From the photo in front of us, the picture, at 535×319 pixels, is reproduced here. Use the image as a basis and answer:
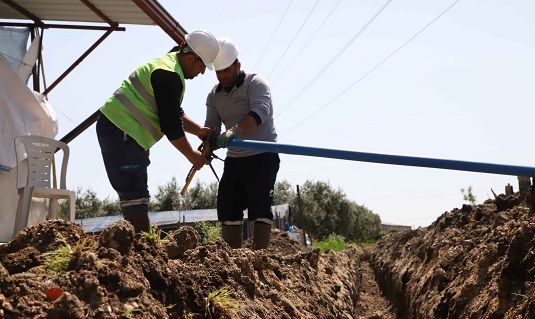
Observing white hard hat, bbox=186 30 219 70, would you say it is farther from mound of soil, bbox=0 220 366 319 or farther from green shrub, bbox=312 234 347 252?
green shrub, bbox=312 234 347 252

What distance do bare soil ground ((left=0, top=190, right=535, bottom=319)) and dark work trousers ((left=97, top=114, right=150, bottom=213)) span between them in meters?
0.90

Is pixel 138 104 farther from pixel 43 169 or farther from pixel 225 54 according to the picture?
pixel 43 169

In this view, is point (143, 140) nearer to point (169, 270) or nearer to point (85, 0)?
point (169, 270)

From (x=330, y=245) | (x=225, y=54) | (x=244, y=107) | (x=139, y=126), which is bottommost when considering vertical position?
(x=330, y=245)

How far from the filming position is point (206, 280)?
379 centimetres

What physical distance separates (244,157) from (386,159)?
1392 mm

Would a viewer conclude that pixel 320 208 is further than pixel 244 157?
Yes

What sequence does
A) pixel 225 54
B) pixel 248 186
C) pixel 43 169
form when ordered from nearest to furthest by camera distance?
pixel 225 54
pixel 248 186
pixel 43 169

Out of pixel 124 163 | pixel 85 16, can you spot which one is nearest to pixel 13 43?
pixel 85 16

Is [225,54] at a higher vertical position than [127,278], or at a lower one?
higher

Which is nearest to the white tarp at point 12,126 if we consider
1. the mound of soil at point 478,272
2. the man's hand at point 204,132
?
the man's hand at point 204,132

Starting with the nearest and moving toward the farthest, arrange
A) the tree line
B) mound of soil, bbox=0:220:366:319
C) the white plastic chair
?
mound of soil, bbox=0:220:366:319
the white plastic chair
the tree line

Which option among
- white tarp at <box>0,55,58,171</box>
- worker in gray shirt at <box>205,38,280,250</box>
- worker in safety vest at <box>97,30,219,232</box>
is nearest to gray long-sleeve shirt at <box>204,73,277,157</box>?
worker in gray shirt at <box>205,38,280,250</box>

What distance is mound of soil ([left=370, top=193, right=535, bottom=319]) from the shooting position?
198 inches
